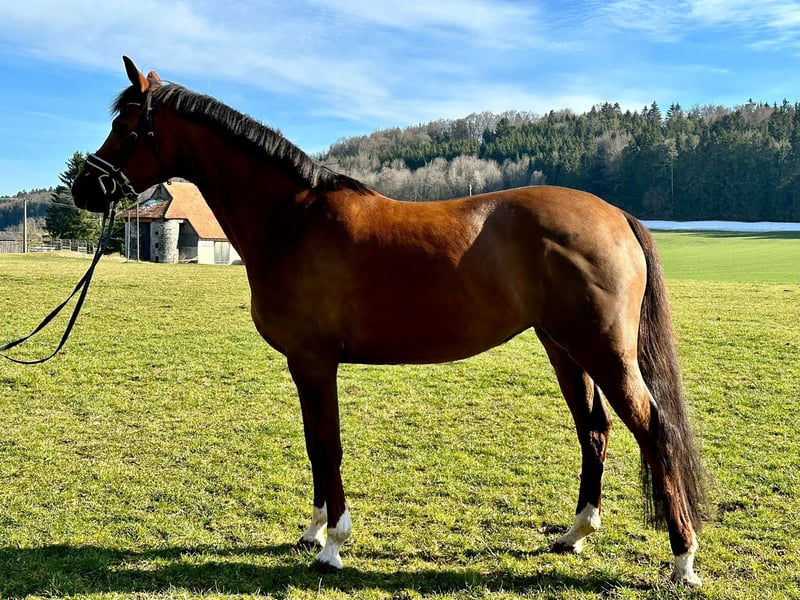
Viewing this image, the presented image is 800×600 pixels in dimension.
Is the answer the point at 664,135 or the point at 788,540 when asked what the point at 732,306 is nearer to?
the point at 788,540

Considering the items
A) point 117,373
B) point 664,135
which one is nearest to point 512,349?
point 117,373

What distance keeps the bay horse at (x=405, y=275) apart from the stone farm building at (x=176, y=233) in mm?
40541

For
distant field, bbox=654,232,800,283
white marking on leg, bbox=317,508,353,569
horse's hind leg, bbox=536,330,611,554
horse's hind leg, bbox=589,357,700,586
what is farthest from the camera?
distant field, bbox=654,232,800,283

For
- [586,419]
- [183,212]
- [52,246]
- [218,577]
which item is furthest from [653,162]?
[218,577]

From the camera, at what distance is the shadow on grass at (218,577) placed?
308cm

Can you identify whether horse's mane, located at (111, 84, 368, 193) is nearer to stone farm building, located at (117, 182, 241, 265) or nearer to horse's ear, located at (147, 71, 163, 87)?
horse's ear, located at (147, 71, 163, 87)

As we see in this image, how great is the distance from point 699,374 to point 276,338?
275 inches

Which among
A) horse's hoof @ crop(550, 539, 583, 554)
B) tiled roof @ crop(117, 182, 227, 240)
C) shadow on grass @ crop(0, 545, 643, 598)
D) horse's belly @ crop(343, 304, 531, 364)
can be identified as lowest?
shadow on grass @ crop(0, 545, 643, 598)

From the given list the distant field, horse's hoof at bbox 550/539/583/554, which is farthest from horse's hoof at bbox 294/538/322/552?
the distant field

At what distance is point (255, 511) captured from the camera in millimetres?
4012

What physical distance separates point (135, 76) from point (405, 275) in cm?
202

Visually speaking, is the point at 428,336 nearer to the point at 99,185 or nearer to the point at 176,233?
the point at 99,185

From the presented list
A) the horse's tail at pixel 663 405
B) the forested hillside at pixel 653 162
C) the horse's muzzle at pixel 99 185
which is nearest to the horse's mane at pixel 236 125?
the horse's muzzle at pixel 99 185

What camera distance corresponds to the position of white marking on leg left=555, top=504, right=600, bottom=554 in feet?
11.4
